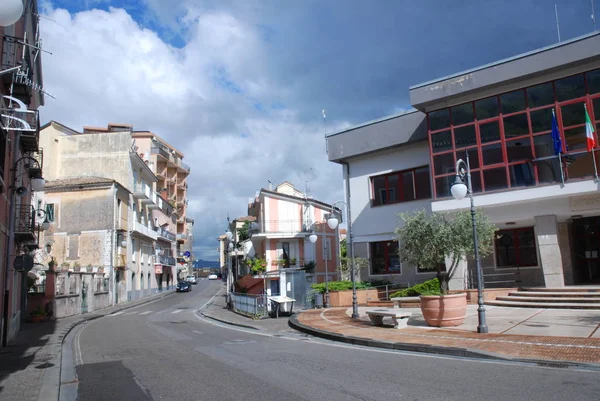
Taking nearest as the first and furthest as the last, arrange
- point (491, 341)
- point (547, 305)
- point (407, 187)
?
point (491, 341), point (547, 305), point (407, 187)

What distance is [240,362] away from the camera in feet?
32.4

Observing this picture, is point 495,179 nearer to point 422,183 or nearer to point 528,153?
point 528,153

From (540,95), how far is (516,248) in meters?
7.02

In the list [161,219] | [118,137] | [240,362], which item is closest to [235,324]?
[240,362]

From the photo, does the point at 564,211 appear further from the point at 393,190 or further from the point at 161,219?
the point at 161,219

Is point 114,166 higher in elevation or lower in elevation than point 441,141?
higher

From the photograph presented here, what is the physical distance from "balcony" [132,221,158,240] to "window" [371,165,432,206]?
80.1 feet

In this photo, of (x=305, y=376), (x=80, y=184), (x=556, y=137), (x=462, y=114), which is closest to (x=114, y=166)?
(x=80, y=184)

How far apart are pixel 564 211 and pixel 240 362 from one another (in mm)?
15222

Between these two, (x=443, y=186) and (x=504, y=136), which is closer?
(x=504, y=136)

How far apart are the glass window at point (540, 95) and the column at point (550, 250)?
4.61m

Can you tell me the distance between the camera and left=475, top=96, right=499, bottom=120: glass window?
20.4 metres

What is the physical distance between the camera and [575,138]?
61.7ft

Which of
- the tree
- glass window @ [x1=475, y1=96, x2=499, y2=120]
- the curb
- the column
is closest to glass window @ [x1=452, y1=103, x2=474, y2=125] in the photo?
glass window @ [x1=475, y1=96, x2=499, y2=120]
